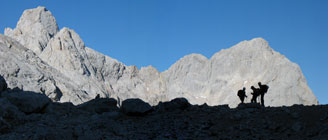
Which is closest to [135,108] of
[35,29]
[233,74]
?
[35,29]

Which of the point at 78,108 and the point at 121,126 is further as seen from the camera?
the point at 78,108

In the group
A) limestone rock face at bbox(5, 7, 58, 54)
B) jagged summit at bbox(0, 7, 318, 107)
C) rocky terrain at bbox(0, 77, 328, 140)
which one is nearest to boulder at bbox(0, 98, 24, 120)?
rocky terrain at bbox(0, 77, 328, 140)

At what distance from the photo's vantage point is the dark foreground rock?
17766 millimetres

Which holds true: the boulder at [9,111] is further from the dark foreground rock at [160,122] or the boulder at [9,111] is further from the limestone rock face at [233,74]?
the limestone rock face at [233,74]

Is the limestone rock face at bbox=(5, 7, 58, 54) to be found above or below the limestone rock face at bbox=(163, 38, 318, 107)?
above

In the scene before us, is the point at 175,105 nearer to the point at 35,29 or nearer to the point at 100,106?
the point at 100,106

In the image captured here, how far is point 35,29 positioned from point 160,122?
143m

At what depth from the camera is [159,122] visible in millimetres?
20000

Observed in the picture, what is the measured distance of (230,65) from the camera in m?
175

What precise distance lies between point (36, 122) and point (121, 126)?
4.44 meters

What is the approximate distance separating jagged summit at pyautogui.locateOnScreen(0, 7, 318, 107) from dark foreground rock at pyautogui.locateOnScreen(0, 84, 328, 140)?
74.5 metres

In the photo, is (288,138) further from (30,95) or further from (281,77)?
(281,77)

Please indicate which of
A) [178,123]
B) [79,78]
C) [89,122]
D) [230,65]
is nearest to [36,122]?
[89,122]

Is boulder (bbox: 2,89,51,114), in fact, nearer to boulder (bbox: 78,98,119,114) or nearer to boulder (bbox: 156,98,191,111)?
boulder (bbox: 78,98,119,114)
